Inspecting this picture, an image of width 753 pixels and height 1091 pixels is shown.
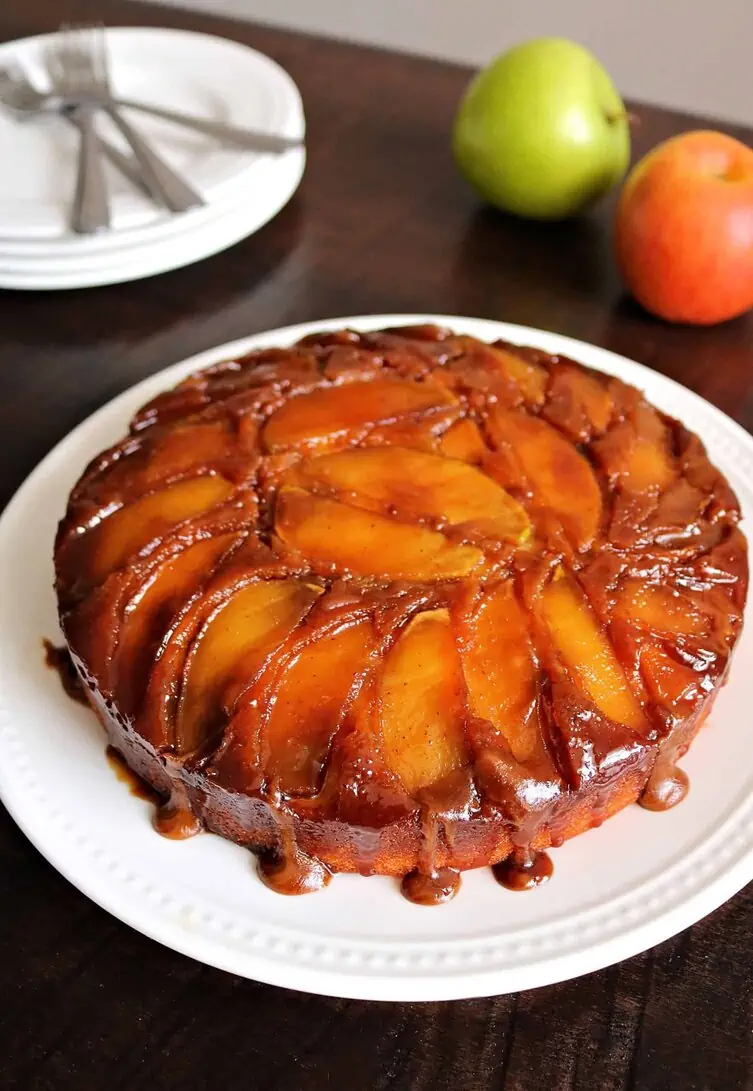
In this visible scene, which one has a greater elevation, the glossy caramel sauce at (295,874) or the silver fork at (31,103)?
the silver fork at (31,103)

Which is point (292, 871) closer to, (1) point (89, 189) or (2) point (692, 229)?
(2) point (692, 229)

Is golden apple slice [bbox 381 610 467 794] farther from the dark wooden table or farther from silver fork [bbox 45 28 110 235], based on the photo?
silver fork [bbox 45 28 110 235]

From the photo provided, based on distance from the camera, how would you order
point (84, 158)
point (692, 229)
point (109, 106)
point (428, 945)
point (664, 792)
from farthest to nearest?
1. point (109, 106)
2. point (84, 158)
3. point (692, 229)
4. point (664, 792)
5. point (428, 945)

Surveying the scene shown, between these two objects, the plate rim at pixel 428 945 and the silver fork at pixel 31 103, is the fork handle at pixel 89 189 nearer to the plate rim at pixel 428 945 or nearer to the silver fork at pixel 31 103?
the silver fork at pixel 31 103

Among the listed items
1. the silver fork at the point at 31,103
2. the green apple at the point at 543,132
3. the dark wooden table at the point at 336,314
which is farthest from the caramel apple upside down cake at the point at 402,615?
the silver fork at the point at 31,103

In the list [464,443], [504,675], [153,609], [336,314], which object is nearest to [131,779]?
[153,609]

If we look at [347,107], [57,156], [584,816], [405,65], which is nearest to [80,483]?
[584,816]

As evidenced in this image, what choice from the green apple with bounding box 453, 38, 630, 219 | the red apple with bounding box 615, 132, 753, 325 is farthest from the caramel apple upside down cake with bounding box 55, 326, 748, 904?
the green apple with bounding box 453, 38, 630, 219
